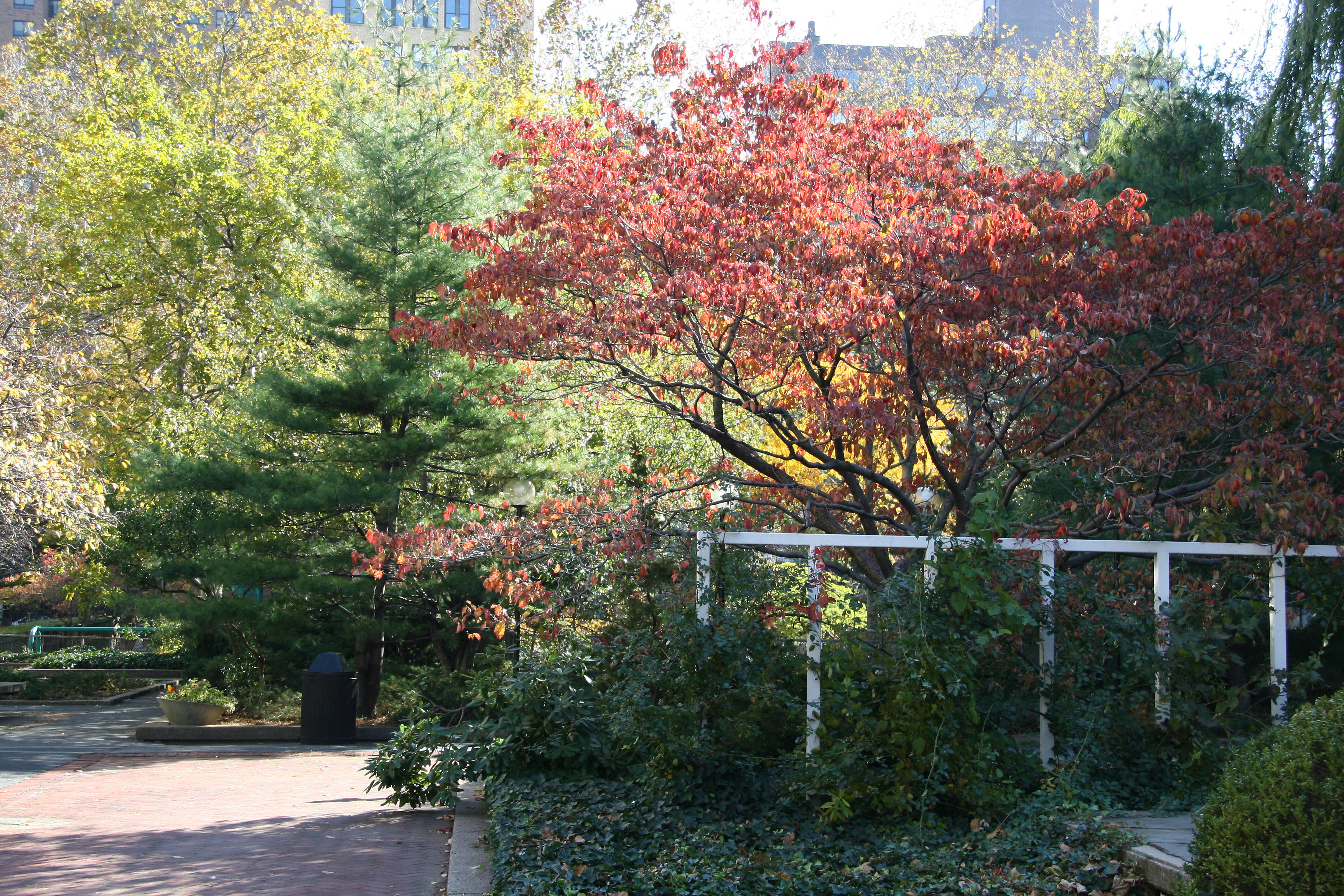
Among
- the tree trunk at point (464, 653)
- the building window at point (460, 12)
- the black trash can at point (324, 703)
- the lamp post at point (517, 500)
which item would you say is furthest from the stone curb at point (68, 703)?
the building window at point (460, 12)

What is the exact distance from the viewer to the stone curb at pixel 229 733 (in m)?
12.9

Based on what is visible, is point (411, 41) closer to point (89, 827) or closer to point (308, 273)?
point (308, 273)

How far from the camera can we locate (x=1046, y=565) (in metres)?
6.55

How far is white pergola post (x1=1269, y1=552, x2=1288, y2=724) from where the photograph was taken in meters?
6.48

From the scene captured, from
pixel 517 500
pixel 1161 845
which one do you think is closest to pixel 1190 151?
pixel 1161 845

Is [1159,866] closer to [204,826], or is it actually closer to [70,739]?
[204,826]

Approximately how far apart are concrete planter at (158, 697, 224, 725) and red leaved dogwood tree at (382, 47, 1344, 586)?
7896 millimetres

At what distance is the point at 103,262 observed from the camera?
2386 centimetres

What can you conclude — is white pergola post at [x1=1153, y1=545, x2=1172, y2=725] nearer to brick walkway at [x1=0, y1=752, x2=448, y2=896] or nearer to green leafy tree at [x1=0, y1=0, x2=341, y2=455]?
brick walkway at [x1=0, y1=752, x2=448, y2=896]

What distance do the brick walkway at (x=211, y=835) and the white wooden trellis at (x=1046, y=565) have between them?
244 centimetres

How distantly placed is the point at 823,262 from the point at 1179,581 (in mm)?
3091

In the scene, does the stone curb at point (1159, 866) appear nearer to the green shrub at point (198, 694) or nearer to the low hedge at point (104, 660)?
the green shrub at point (198, 694)

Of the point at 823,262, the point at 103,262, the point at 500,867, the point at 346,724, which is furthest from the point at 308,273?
the point at 500,867

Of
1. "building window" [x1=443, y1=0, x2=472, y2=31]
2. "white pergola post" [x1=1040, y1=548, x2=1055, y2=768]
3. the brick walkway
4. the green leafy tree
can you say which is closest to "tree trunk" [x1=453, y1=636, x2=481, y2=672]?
the brick walkway
